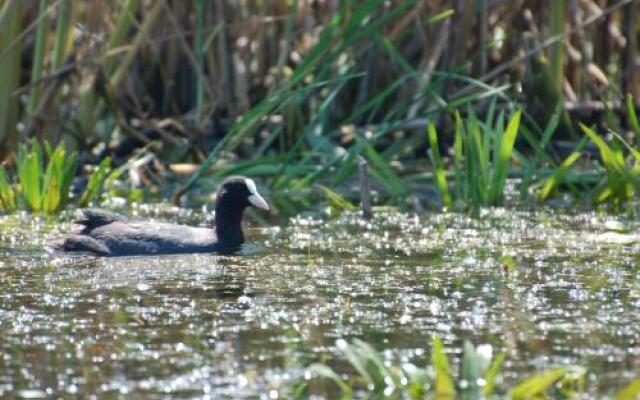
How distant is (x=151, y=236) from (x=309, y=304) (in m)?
1.97

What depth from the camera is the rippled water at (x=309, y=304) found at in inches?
174

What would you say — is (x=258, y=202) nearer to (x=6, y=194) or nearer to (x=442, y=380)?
(x=6, y=194)

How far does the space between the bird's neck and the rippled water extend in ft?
0.44

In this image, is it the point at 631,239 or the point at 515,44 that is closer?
the point at 631,239

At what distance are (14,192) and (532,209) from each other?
294 centimetres

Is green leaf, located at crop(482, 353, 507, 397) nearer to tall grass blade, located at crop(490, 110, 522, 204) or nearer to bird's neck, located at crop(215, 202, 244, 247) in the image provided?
bird's neck, located at crop(215, 202, 244, 247)

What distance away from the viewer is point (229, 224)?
752 centimetres

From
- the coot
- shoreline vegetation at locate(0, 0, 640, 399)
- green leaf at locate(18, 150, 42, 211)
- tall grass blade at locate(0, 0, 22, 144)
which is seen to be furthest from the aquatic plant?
tall grass blade at locate(0, 0, 22, 144)

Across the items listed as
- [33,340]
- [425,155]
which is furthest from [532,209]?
[33,340]

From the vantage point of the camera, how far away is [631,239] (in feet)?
23.3

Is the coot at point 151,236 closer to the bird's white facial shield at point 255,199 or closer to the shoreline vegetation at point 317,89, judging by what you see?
the bird's white facial shield at point 255,199

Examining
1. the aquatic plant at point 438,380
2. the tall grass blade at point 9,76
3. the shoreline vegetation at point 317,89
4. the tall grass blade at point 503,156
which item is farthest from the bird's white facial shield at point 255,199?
the aquatic plant at point 438,380

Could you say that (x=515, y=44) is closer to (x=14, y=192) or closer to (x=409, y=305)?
(x=14, y=192)

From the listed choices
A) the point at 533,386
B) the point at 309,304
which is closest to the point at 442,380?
the point at 533,386
